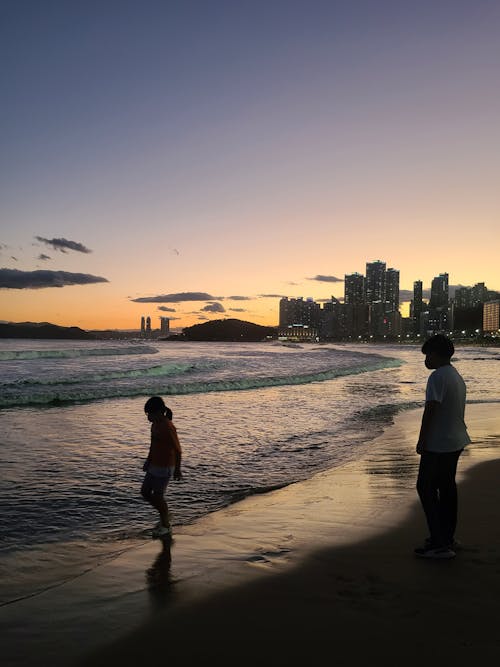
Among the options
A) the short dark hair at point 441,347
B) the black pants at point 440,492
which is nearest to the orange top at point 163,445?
the black pants at point 440,492

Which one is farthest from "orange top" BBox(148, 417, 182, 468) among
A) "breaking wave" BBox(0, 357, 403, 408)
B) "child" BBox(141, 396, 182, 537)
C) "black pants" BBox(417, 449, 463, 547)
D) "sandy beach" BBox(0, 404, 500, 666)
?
"breaking wave" BBox(0, 357, 403, 408)

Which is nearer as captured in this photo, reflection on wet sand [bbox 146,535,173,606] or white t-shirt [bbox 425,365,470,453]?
reflection on wet sand [bbox 146,535,173,606]

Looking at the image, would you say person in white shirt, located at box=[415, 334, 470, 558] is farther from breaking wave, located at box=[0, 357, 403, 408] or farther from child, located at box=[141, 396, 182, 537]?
breaking wave, located at box=[0, 357, 403, 408]

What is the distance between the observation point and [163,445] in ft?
20.0

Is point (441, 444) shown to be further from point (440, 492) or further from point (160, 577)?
point (160, 577)

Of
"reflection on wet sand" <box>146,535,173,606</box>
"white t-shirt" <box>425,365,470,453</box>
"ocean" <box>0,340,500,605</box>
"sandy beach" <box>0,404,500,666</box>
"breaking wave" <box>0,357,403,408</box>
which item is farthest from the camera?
"breaking wave" <box>0,357,403,408</box>

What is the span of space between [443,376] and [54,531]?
185 inches

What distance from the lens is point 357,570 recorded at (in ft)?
15.9

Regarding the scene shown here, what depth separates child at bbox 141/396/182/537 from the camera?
6.08 meters

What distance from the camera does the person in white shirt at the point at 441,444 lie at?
4914 millimetres

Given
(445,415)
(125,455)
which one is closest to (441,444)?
(445,415)

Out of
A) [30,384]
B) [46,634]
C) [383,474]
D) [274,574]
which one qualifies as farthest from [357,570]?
[30,384]

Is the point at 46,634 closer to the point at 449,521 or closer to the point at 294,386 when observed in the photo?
the point at 449,521

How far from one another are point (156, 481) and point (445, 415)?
3176 mm
